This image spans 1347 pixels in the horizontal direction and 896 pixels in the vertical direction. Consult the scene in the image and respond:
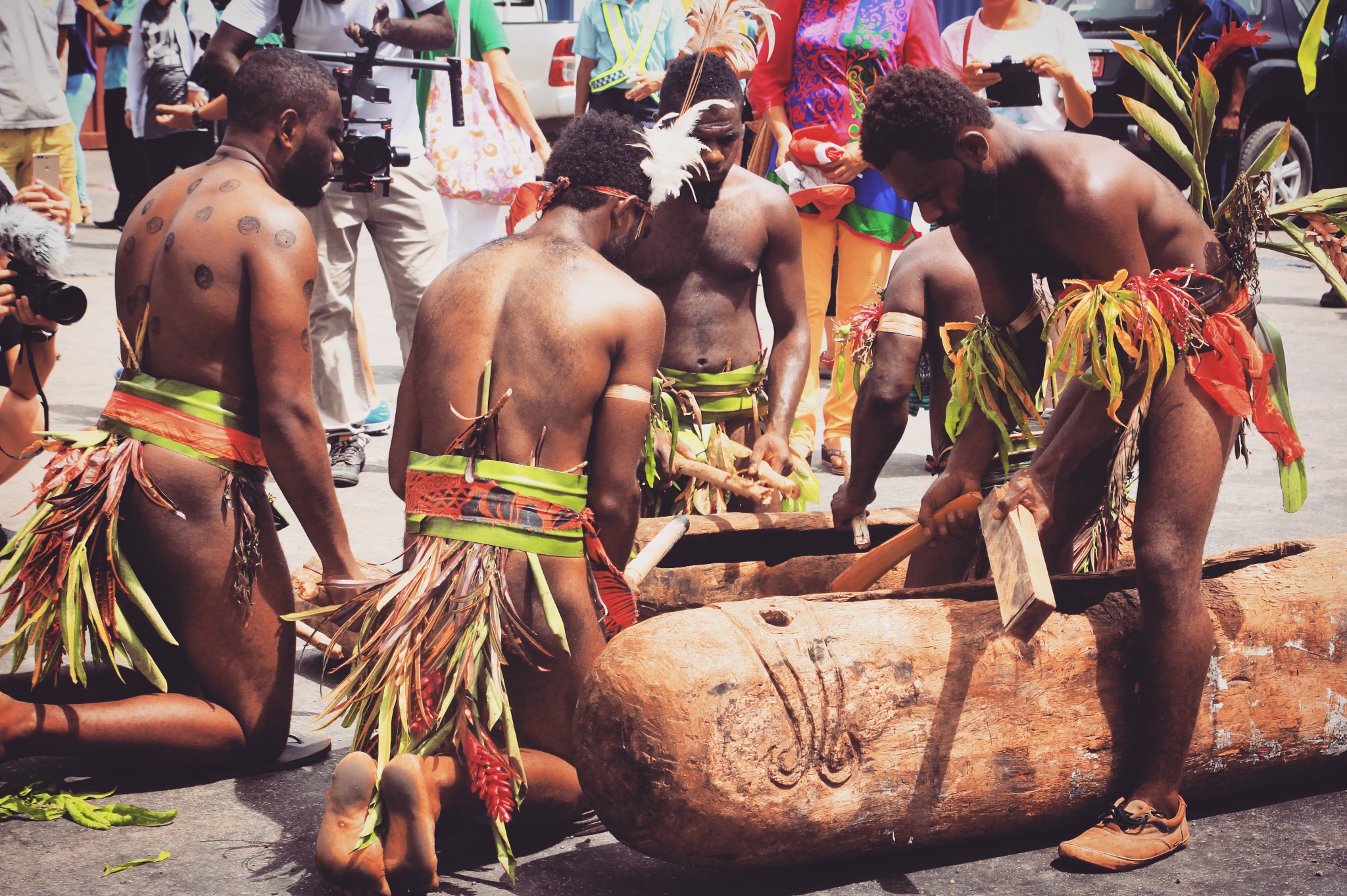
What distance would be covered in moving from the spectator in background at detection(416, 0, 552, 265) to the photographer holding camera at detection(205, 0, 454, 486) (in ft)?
1.02

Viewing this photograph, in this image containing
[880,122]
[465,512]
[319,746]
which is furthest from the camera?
[319,746]

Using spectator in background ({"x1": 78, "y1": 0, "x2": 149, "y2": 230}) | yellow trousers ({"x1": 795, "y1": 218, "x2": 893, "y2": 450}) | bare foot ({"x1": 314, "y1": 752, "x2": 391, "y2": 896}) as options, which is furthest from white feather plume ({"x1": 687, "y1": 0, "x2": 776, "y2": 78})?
spectator in background ({"x1": 78, "y1": 0, "x2": 149, "y2": 230})

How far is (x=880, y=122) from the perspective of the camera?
329 cm

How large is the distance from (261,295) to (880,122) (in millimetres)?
1583

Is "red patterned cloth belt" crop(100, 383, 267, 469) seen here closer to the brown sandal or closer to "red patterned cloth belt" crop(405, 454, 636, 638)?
"red patterned cloth belt" crop(405, 454, 636, 638)

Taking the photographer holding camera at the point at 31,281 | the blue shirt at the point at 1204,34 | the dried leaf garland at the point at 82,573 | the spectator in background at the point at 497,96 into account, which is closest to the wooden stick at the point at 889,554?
the dried leaf garland at the point at 82,573

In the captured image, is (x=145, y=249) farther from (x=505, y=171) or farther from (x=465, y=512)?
(x=505, y=171)

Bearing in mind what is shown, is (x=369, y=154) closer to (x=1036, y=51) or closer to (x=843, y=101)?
(x=843, y=101)

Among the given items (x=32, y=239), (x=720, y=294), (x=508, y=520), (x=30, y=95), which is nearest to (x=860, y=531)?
(x=720, y=294)

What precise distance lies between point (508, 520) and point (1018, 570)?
3.68ft

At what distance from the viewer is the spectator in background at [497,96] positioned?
6.90 meters

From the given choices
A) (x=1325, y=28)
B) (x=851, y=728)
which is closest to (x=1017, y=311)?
(x=851, y=728)

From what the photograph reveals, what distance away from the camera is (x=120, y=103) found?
1268cm

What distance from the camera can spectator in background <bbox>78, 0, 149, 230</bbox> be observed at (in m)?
12.3
